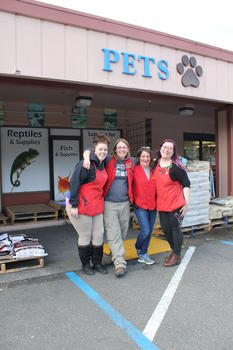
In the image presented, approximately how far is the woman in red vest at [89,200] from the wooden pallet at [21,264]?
0.78 meters

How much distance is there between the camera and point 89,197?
4074 millimetres

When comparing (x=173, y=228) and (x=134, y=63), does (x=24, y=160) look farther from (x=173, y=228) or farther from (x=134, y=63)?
(x=173, y=228)

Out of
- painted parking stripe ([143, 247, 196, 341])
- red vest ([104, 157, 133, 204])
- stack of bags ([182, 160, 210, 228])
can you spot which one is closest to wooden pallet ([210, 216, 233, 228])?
stack of bags ([182, 160, 210, 228])

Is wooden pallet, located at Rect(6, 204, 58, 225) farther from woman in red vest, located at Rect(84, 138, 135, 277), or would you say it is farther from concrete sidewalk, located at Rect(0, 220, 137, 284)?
woman in red vest, located at Rect(84, 138, 135, 277)

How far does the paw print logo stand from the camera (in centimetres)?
654

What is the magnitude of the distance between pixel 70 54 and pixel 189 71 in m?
2.74

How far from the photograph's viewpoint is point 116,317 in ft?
10.5

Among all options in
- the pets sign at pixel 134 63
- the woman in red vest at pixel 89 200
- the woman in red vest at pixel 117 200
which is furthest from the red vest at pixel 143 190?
the pets sign at pixel 134 63

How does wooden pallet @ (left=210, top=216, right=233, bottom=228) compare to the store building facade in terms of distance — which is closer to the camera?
the store building facade

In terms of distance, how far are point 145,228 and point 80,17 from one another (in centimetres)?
366

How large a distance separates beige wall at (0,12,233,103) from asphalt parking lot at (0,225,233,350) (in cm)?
309

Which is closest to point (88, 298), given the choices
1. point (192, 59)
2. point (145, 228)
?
point (145, 228)

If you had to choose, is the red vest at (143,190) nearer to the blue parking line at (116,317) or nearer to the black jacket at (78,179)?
the black jacket at (78,179)

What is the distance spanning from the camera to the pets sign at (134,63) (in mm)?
5570
